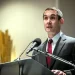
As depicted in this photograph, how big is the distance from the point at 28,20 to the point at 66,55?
2379 millimetres

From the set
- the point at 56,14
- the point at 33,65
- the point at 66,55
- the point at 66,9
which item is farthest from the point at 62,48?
the point at 66,9

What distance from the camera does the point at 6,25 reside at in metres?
4.42

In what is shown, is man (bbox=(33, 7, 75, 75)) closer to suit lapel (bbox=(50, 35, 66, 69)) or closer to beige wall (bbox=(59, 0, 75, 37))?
suit lapel (bbox=(50, 35, 66, 69))

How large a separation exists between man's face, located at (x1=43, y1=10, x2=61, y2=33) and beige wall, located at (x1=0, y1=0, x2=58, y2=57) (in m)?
1.95

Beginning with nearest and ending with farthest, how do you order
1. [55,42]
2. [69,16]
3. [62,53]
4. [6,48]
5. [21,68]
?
[21,68], [62,53], [55,42], [69,16], [6,48]

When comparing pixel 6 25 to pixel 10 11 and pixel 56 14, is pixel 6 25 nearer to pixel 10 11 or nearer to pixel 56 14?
pixel 10 11

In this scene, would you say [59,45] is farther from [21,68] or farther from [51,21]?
[21,68]

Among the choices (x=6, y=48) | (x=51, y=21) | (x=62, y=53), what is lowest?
(x=6, y=48)

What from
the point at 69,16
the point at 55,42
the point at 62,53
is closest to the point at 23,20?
the point at 69,16

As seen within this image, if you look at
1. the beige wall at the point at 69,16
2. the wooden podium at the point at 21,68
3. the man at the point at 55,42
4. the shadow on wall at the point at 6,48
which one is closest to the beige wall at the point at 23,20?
the shadow on wall at the point at 6,48

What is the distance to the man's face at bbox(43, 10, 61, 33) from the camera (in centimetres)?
204

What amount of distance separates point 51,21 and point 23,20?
2.27 meters

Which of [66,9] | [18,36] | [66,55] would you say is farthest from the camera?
[18,36]

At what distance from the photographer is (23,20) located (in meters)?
4.27
